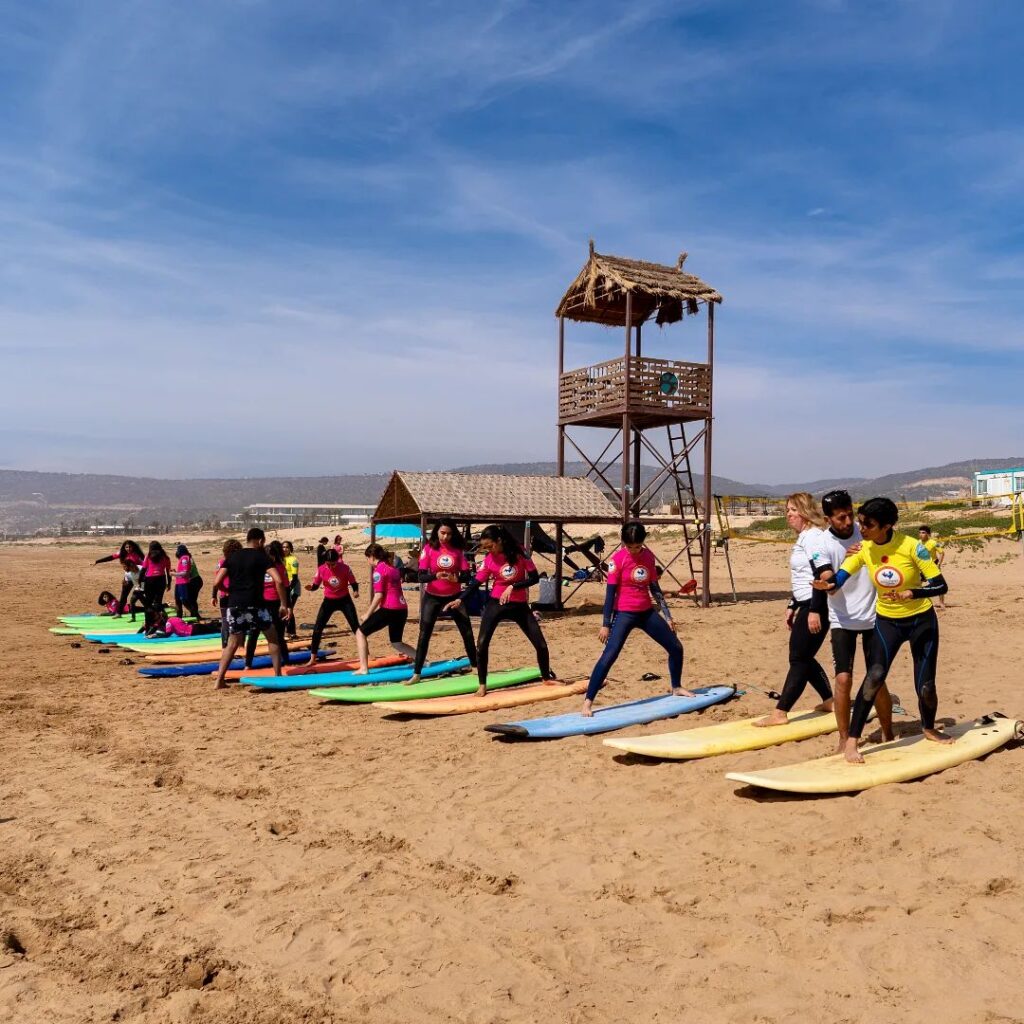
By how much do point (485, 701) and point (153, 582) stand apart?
29.6 feet

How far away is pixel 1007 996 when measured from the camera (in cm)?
341

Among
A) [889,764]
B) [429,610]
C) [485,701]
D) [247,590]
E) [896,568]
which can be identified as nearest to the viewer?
[889,764]

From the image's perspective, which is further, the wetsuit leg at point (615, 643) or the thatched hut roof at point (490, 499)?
the thatched hut roof at point (490, 499)

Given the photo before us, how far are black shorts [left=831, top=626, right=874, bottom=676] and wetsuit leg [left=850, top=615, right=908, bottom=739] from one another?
46 mm

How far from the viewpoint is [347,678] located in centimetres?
1058

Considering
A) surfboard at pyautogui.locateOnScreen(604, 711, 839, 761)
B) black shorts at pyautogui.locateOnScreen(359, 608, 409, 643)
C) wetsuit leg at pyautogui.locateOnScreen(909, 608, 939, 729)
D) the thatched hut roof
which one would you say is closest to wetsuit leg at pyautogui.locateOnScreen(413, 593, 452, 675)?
black shorts at pyautogui.locateOnScreen(359, 608, 409, 643)

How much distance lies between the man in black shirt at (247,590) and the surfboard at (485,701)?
183 cm

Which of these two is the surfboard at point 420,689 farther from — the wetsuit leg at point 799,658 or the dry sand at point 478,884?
the wetsuit leg at point 799,658

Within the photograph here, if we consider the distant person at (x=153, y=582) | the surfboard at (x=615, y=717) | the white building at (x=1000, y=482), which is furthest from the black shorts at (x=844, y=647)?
the white building at (x=1000, y=482)

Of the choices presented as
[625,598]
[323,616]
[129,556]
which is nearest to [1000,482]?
[129,556]

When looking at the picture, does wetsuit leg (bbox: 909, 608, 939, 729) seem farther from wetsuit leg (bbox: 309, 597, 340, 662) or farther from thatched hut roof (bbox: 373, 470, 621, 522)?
thatched hut roof (bbox: 373, 470, 621, 522)

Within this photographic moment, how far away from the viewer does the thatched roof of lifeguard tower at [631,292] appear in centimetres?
1855

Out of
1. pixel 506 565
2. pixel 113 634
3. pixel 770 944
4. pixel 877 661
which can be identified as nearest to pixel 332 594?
pixel 506 565

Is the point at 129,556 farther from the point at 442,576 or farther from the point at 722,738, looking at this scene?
the point at 722,738
